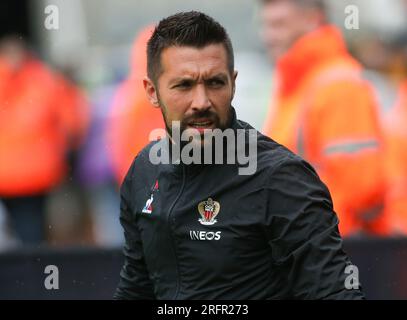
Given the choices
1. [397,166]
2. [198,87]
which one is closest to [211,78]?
[198,87]

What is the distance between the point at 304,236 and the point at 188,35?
2.46 ft

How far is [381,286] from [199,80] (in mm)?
2610

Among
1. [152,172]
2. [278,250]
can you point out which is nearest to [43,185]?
[152,172]

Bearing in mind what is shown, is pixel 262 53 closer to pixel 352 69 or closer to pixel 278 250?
pixel 352 69

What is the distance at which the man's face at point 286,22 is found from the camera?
18.6 ft

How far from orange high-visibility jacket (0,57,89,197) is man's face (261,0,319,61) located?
90.9 inches

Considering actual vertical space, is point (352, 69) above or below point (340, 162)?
above

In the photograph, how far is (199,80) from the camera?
3.11 meters

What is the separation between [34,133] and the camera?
754 centimetres

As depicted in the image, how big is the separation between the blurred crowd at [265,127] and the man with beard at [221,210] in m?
2.22

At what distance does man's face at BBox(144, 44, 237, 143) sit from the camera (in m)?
3.10

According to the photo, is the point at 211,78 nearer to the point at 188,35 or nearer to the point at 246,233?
the point at 188,35

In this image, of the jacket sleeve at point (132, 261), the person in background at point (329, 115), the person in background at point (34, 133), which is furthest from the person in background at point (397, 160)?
the jacket sleeve at point (132, 261)

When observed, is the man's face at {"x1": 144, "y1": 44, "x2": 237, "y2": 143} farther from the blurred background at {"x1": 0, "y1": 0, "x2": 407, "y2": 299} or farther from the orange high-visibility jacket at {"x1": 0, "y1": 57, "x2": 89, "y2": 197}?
the orange high-visibility jacket at {"x1": 0, "y1": 57, "x2": 89, "y2": 197}
